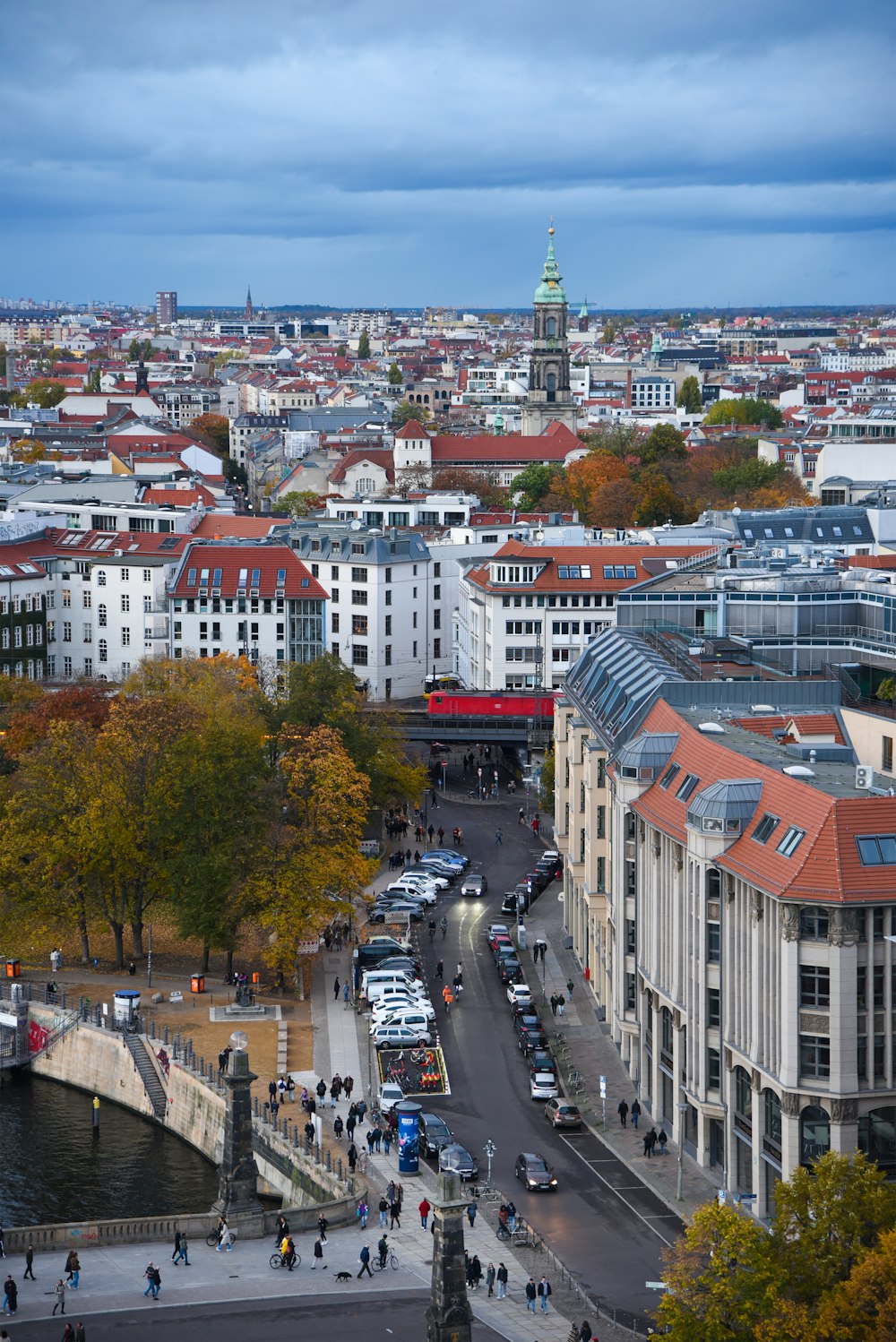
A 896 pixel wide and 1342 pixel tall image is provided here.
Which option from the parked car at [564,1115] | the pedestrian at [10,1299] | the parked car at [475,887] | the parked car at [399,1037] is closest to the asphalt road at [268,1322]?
the pedestrian at [10,1299]

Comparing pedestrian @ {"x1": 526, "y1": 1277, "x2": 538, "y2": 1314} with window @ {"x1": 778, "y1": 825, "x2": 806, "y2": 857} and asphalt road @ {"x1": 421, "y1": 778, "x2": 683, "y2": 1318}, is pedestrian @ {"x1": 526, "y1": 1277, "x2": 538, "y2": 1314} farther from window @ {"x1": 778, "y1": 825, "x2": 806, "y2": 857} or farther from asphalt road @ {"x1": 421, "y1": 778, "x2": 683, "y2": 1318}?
window @ {"x1": 778, "y1": 825, "x2": 806, "y2": 857}

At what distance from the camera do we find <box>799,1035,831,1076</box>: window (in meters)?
53.2

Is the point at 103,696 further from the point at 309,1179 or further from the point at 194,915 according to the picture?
the point at 309,1179

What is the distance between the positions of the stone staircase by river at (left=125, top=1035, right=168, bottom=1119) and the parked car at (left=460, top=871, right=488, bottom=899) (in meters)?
20.6

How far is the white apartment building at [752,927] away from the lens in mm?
52938

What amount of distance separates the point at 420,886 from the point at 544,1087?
25023mm

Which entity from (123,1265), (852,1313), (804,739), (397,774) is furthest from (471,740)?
(852,1313)

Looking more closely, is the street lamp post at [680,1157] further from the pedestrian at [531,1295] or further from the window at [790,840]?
the window at [790,840]

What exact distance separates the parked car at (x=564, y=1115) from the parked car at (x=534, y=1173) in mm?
3313

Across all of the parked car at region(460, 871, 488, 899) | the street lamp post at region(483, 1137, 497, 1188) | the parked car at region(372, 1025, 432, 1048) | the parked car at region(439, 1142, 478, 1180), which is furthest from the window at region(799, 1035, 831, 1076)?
the parked car at region(460, 871, 488, 899)

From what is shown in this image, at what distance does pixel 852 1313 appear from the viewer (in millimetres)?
42344

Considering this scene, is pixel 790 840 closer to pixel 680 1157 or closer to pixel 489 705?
pixel 680 1157

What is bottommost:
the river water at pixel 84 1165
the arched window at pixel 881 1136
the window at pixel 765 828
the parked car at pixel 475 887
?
the river water at pixel 84 1165

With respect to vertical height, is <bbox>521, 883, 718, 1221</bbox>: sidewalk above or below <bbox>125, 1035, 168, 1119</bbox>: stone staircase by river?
above
